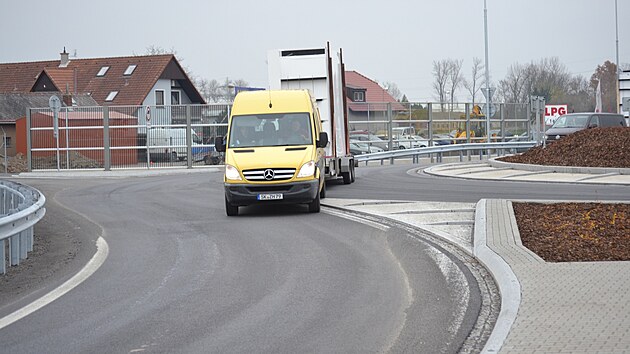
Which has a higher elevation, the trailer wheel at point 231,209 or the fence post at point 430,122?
the fence post at point 430,122

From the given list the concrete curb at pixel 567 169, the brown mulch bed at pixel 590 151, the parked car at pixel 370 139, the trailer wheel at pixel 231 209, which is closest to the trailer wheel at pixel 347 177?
the concrete curb at pixel 567 169

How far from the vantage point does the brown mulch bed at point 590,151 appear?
27.2 m

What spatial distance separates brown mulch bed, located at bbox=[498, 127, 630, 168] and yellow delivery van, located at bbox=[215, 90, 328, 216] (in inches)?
456

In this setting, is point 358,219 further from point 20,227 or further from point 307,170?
point 20,227

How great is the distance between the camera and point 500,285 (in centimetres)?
924

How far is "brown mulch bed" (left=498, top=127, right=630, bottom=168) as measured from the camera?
2719 centimetres

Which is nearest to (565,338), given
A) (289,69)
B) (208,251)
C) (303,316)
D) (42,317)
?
(303,316)

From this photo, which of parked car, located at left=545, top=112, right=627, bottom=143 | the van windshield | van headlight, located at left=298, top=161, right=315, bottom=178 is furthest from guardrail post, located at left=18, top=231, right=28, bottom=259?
parked car, located at left=545, top=112, right=627, bottom=143

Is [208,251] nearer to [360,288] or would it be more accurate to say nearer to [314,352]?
[360,288]

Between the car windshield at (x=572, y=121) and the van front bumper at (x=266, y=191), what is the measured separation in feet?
79.2

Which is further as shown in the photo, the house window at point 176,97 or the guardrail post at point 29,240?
the house window at point 176,97

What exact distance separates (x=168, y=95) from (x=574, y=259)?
2133 inches

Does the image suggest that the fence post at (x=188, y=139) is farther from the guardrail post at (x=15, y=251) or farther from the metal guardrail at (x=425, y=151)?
the guardrail post at (x=15, y=251)

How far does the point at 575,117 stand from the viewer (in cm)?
3903
